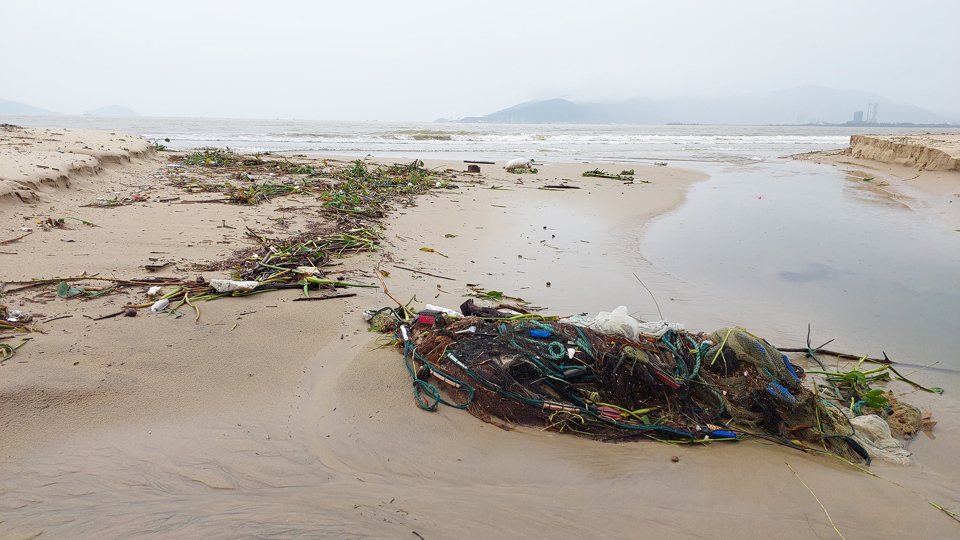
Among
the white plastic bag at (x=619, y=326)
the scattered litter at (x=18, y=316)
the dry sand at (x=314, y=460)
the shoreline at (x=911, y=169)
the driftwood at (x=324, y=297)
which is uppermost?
the shoreline at (x=911, y=169)

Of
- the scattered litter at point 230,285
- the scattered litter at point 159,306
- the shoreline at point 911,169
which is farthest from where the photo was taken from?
the shoreline at point 911,169

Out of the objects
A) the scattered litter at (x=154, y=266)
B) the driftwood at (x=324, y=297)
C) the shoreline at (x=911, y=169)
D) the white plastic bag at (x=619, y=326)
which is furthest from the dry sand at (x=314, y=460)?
the shoreline at (x=911, y=169)

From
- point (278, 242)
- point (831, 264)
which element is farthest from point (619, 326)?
point (831, 264)

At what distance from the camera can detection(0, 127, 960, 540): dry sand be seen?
1.81 meters

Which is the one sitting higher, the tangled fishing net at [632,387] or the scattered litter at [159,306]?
the scattered litter at [159,306]

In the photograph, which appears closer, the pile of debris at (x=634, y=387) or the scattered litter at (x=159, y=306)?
the pile of debris at (x=634, y=387)

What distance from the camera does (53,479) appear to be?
1829mm

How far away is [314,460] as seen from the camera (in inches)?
82.8

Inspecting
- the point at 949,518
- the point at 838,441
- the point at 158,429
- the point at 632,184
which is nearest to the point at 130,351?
the point at 158,429

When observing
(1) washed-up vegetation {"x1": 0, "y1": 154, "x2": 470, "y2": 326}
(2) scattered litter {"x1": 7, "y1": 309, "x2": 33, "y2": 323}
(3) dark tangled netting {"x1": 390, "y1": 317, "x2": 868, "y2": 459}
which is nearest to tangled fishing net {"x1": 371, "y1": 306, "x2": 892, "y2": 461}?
(3) dark tangled netting {"x1": 390, "y1": 317, "x2": 868, "y2": 459}

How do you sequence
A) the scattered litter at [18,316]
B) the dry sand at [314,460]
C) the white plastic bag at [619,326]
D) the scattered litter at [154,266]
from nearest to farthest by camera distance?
1. the dry sand at [314,460]
2. the scattered litter at [18,316]
3. the white plastic bag at [619,326]
4. the scattered litter at [154,266]

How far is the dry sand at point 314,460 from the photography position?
1.81 meters

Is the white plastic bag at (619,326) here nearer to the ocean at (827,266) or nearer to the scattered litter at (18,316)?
the ocean at (827,266)

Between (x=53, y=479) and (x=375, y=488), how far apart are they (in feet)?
4.22
